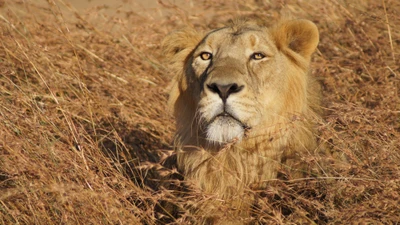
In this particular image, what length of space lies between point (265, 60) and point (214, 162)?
2.46ft

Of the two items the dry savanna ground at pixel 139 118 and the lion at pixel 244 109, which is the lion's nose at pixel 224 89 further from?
the dry savanna ground at pixel 139 118

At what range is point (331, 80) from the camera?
595cm

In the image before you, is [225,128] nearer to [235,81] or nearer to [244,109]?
[244,109]

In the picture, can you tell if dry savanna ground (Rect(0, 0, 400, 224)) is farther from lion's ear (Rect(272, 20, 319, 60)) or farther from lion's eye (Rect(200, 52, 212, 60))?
lion's eye (Rect(200, 52, 212, 60))

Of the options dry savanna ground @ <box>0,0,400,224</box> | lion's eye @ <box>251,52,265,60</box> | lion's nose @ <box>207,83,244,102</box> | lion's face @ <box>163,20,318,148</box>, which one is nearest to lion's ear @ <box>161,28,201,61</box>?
lion's face @ <box>163,20,318,148</box>

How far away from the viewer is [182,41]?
484 cm

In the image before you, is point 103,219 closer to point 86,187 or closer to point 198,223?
point 86,187

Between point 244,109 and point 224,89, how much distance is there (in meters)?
0.19

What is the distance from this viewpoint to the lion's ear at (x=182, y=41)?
15.8ft

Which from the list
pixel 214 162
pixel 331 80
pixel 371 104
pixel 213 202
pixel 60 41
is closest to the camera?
pixel 213 202

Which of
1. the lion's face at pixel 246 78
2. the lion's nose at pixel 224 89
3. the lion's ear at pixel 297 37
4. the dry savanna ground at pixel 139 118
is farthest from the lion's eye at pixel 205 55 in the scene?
the dry savanna ground at pixel 139 118

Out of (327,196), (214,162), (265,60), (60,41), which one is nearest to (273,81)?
(265,60)

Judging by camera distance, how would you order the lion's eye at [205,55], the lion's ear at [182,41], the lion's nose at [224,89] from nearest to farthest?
the lion's nose at [224,89]
the lion's eye at [205,55]
the lion's ear at [182,41]

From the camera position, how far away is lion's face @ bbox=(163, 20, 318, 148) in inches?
158
